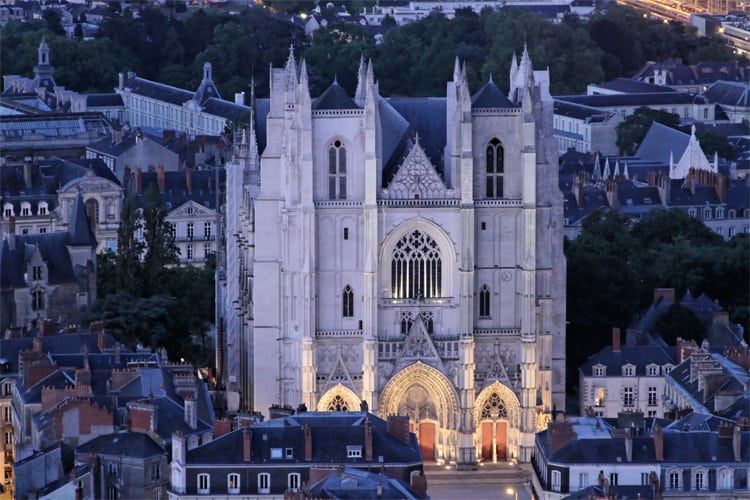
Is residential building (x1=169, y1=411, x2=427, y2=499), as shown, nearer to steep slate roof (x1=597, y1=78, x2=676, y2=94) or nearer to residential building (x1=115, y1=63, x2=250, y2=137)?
residential building (x1=115, y1=63, x2=250, y2=137)

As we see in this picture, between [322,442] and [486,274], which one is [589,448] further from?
[486,274]

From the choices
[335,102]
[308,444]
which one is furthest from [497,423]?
[308,444]

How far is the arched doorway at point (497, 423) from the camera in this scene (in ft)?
327

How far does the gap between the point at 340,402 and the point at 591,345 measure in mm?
11411

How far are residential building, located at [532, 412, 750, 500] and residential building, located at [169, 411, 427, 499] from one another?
12.7 feet

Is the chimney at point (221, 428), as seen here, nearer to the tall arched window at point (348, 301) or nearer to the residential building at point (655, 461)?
the residential building at point (655, 461)

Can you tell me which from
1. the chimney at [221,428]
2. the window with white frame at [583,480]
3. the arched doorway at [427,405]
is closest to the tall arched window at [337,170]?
the arched doorway at [427,405]

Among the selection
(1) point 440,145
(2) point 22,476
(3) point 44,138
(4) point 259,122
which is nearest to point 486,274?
(1) point 440,145

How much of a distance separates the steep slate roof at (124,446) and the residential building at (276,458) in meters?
1.49

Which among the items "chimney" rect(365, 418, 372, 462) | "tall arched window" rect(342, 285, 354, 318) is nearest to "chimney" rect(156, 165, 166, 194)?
"tall arched window" rect(342, 285, 354, 318)

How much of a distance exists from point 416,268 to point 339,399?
15.1 feet

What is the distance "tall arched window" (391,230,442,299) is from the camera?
100 meters

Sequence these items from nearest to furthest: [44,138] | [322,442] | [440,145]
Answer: [322,442]
[440,145]
[44,138]

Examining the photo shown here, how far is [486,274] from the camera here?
101 metres
